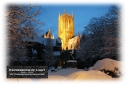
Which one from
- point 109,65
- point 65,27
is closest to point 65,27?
point 65,27

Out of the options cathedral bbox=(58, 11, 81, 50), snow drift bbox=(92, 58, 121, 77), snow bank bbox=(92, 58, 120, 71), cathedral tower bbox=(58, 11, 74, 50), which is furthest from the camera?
cathedral tower bbox=(58, 11, 74, 50)

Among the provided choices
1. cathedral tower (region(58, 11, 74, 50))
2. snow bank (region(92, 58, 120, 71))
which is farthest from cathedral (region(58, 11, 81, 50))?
snow bank (region(92, 58, 120, 71))

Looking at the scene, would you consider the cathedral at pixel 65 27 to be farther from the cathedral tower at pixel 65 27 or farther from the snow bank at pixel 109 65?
the snow bank at pixel 109 65

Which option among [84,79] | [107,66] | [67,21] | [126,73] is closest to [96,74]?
[84,79]

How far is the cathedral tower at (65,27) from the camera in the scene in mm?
71081

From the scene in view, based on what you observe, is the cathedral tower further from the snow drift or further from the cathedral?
the snow drift

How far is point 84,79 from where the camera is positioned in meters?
7.32

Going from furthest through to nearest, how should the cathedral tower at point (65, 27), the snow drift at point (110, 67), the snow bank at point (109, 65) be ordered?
1. the cathedral tower at point (65, 27)
2. the snow bank at point (109, 65)
3. the snow drift at point (110, 67)

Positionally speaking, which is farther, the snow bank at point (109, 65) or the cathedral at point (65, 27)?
the cathedral at point (65, 27)

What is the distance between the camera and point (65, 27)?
73.6m

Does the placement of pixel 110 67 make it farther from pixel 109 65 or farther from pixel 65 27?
pixel 65 27

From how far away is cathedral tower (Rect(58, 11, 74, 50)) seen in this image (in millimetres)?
71081

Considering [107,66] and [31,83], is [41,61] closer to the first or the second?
[107,66]

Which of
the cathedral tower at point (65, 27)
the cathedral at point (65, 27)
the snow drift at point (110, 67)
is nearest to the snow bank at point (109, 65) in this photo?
the snow drift at point (110, 67)
